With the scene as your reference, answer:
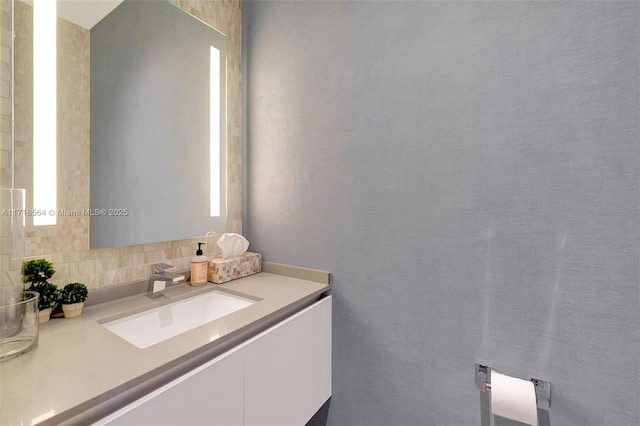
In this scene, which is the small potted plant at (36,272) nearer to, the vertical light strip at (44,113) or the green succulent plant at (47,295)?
the green succulent plant at (47,295)

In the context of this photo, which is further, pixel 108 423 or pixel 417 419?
pixel 417 419

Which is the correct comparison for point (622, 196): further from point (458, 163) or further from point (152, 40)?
point (152, 40)

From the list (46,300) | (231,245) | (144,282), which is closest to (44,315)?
(46,300)

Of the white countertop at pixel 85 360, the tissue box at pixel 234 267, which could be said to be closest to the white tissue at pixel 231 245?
the tissue box at pixel 234 267

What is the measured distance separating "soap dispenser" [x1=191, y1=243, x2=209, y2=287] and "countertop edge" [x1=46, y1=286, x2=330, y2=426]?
42 cm

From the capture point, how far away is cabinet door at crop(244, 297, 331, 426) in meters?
0.88

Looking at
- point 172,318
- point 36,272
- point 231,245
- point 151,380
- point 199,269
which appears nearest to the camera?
point 151,380

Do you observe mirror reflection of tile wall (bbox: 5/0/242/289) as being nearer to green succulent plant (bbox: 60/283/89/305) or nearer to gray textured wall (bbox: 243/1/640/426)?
green succulent plant (bbox: 60/283/89/305)

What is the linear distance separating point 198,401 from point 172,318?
1.40 feet

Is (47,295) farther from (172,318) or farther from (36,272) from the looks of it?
(172,318)

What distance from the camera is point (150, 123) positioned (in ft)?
3.74

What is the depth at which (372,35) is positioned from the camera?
114 cm

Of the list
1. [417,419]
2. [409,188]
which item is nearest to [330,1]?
[409,188]

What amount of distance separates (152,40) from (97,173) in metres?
0.58
